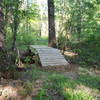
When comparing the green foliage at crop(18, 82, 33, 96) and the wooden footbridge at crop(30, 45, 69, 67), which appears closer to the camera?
the green foliage at crop(18, 82, 33, 96)

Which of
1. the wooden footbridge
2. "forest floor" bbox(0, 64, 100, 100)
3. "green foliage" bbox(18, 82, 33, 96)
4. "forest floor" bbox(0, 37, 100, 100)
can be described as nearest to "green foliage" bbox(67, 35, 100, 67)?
the wooden footbridge

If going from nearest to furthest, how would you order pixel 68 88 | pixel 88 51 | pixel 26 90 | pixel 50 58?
1. pixel 26 90
2. pixel 68 88
3. pixel 50 58
4. pixel 88 51

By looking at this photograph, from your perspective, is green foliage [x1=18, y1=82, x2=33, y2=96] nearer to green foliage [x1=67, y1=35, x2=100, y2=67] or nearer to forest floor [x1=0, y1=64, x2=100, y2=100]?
forest floor [x1=0, y1=64, x2=100, y2=100]

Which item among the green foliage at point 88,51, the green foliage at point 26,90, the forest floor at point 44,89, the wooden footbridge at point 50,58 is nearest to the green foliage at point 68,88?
the forest floor at point 44,89

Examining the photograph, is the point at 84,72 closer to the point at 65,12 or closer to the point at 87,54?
the point at 87,54

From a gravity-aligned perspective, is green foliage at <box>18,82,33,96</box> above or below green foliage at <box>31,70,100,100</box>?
above

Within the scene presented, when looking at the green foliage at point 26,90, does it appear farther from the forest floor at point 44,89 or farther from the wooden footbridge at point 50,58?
the wooden footbridge at point 50,58

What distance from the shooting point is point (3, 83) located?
12.9 feet

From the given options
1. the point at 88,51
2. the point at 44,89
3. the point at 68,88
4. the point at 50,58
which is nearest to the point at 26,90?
the point at 44,89

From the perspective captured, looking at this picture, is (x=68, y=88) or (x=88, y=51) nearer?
(x=68, y=88)

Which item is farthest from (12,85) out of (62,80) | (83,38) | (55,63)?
(83,38)

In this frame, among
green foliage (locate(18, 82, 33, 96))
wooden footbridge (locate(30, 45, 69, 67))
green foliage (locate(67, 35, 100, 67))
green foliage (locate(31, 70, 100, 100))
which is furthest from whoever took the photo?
green foliage (locate(67, 35, 100, 67))

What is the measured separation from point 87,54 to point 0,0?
16.3 feet

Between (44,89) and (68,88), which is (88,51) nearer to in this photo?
(68,88)
